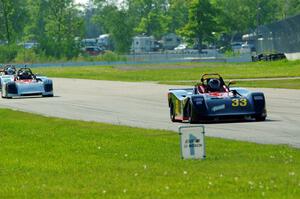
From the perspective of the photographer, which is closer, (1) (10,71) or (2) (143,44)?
(1) (10,71)

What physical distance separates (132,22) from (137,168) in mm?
153693

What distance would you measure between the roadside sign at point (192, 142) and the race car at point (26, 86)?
28.3 meters

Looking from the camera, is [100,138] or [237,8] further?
[237,8]

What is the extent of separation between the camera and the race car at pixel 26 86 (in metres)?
43.3

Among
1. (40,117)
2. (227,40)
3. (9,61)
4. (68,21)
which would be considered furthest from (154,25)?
(40,117)

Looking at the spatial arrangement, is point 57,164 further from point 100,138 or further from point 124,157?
point 100,138

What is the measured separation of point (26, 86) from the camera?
43.3 m

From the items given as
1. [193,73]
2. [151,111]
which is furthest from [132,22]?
[151,111]

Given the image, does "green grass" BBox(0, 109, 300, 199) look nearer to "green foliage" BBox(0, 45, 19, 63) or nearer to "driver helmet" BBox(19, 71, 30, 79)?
"driver helmet" BBox(19, 71, 30, 79)

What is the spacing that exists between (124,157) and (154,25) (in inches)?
6353

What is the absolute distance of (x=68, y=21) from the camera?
152 m

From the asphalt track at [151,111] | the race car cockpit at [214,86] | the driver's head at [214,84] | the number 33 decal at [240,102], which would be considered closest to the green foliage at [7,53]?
the asphalt track at [151,111]

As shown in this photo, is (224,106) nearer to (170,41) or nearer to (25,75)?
(25,75)

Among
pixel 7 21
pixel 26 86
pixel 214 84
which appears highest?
pixel 7 21
